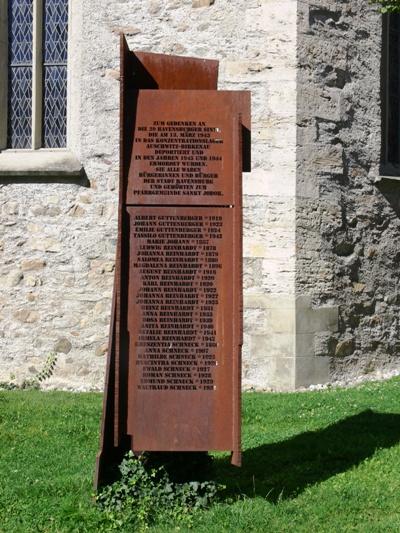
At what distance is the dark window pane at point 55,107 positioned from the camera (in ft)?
36.3

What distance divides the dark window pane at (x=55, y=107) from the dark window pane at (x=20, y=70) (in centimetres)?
22

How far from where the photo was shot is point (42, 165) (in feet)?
34.8

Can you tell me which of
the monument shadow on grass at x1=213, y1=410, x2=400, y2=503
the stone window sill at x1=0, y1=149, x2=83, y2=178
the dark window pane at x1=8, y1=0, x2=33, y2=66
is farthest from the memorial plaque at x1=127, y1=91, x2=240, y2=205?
the dark window pane at x1=8, y1=0, x2=33, y2=66

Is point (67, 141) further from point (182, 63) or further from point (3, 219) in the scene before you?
point (182, 63)

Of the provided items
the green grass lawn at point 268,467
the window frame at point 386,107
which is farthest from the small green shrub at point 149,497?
the window frame at point 386,107

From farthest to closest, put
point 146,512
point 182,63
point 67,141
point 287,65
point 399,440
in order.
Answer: point 67,141, point 287,65, point 399,440, point 182,63, point 146,512

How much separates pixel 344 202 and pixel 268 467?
17.0ft

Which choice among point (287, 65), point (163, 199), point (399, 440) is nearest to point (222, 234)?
point (163, 199)

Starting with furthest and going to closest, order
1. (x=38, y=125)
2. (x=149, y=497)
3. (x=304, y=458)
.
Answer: (x=38, y=125)
(x=304, y=458)
(x=149, y=497)

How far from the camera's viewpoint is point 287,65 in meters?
10.2

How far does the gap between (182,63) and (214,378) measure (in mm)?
1907

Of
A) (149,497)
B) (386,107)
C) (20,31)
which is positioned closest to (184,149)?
(149,497)

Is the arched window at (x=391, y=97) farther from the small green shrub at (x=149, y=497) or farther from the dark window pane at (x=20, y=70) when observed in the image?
the small green shrub at (x=149, y=497)

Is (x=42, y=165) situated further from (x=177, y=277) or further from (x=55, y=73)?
(x=177, y=277)
